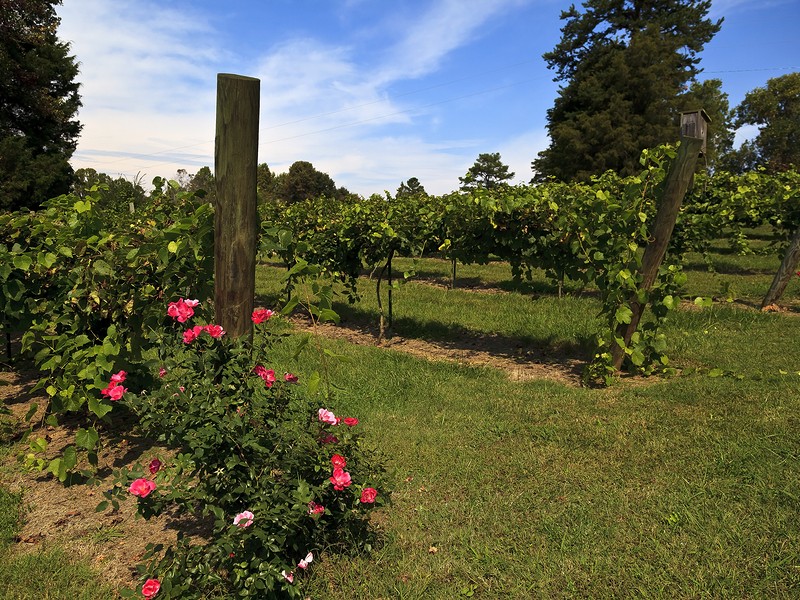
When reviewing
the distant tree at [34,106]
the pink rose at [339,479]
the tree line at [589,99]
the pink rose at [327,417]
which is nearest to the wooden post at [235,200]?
the pink rose at [327,417]

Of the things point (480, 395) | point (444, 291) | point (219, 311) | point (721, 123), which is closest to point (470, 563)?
point (219, 311)

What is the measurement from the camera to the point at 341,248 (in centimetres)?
836

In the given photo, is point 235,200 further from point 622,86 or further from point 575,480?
point 622,86

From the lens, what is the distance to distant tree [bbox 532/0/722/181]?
29.8 m

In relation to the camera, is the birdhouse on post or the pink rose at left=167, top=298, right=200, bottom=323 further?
the birdhouse on post

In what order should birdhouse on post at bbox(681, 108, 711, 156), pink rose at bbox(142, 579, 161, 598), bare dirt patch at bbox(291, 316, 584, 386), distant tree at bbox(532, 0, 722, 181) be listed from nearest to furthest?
pink rose at bbox(142, 579, 161, 598), birdhouse on post at bbox(681, 108, 711, 156), bare dirt patch at bbox(291, 316, 584, 386), distant tree at bbox(532, 0, 722, 181)

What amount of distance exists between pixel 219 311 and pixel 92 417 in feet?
7.75

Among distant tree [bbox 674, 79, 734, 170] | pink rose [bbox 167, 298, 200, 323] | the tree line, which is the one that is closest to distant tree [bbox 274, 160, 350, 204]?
the tree line

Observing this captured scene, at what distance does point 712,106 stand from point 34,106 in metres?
40.0

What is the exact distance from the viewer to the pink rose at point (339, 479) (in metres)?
2.28

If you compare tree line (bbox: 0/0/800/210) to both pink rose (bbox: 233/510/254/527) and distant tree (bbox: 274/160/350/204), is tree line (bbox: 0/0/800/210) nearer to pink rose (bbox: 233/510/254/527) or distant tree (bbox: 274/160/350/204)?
pink rose (bbox: 233/510/254/527)

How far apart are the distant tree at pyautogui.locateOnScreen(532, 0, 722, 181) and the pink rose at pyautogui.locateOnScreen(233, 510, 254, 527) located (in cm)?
2970

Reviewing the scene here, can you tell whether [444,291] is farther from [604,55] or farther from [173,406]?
[604,55]

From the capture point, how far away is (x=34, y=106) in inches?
974
